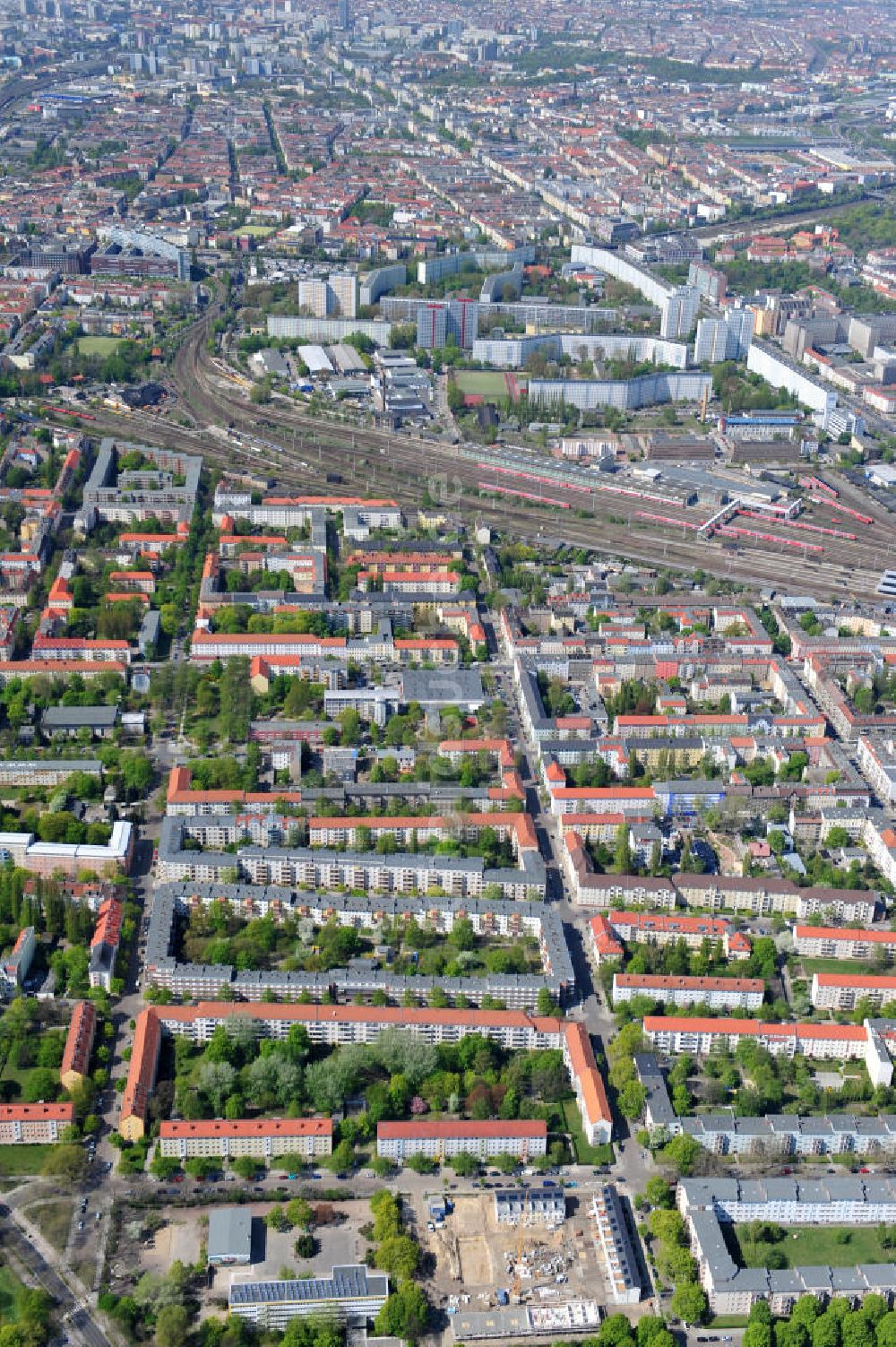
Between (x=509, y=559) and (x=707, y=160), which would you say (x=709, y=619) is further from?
(x=707, y=160)

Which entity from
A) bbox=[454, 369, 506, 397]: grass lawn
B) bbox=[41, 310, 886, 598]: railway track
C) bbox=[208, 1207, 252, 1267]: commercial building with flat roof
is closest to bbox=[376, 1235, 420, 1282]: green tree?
bbox=[208, 1207, 252, 1267]: commercial building with flat roof

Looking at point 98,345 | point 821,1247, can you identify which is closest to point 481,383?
point 98,345

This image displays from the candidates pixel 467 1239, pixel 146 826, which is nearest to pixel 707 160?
pixel 146 826

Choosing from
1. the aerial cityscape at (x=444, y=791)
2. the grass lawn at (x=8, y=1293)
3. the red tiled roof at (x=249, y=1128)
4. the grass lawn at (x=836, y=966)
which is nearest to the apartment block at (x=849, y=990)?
the aerial cityscape at (x=444, y=791)

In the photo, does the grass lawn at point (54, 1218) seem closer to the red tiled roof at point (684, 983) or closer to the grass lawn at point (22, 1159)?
the grass lawn at point (22, 1159)

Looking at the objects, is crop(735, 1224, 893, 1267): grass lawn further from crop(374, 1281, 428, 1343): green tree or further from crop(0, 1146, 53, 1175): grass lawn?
crop(0, 1146, 53, 1175): grass lawn

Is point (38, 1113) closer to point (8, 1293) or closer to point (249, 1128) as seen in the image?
point (8, 1293)
